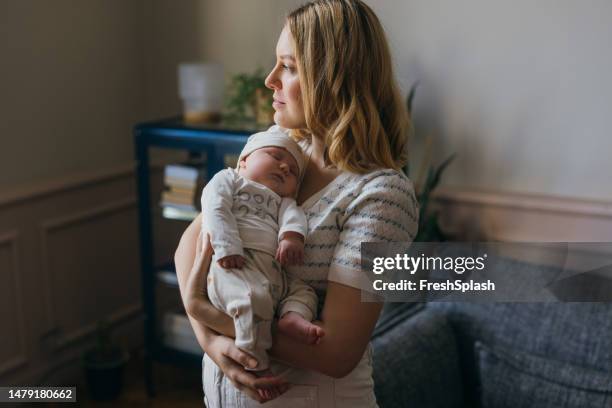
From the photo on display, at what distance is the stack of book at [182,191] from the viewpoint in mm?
2475

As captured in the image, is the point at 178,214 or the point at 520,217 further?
the point at 178,214

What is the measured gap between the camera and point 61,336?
2740mm

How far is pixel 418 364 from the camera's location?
1.78 m

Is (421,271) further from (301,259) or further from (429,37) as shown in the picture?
(301,259)

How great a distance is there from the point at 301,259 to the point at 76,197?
1.88 meters

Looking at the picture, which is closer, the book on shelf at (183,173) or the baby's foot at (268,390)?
the baby's foot at (268,390)

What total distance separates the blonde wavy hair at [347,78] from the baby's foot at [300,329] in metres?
0.26

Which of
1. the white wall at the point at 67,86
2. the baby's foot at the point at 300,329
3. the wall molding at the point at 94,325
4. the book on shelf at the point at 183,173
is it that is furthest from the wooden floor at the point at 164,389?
the baby's foot at the point at 300,329

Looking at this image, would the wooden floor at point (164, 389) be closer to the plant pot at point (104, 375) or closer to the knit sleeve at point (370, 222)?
the plant pot at point (104, 375)

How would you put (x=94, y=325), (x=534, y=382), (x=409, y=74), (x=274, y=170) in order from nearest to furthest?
(x=274, y=170)
(x=534, y=382)
(x=409, y=74)
(x=94, y=325)

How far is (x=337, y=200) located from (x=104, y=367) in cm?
181

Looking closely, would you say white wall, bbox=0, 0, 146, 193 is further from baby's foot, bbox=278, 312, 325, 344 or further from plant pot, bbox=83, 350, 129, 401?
baby's foot, bbox=278, 312, 325, 344

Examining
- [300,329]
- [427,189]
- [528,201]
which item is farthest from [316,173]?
[528,201]

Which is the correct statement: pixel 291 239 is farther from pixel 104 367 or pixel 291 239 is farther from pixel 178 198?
pixel 104 367
